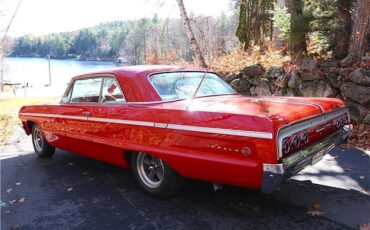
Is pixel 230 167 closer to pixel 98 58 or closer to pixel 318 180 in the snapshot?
pixel 318 180

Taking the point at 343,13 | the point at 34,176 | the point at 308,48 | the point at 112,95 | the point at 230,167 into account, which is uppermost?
the point at 343,13

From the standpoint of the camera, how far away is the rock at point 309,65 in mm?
7755

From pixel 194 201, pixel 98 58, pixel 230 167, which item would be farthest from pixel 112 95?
pixel 98 58

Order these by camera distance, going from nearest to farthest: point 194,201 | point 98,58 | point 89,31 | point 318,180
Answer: point 194,201 < point 318,180 < point 98,58 < point 89,31

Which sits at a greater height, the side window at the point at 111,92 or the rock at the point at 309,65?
the rock at the point at 309,65

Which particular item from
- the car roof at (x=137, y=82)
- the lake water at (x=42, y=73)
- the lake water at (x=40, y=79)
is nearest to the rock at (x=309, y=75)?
Answer: the car roof at (x=137, y=82)

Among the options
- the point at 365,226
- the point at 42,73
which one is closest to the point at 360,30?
the point at 365,226

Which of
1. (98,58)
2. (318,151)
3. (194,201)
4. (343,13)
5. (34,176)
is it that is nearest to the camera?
(318,151)

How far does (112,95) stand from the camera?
4.65m

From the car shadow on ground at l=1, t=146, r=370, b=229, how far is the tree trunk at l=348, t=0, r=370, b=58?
4.21m

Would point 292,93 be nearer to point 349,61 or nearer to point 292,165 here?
point 349,61

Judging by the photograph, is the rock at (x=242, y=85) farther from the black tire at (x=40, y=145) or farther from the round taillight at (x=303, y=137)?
the round taillight at (x=303, y=137)

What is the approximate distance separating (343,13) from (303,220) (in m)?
6.14

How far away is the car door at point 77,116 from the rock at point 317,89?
478cm
